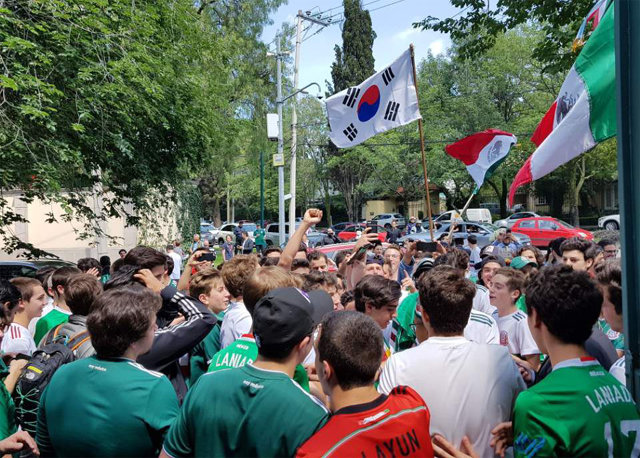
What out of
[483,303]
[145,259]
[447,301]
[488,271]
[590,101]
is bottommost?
[483,303]

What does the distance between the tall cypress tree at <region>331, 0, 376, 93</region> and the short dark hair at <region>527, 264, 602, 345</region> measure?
4725 centimetres

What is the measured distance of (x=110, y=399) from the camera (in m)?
2.48

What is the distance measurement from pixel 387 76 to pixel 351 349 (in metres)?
7.88

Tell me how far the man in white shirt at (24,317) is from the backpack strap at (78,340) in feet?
3.36

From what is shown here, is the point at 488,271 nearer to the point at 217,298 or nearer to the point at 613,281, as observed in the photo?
the point at 613,281

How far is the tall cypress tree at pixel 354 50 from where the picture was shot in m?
48.3

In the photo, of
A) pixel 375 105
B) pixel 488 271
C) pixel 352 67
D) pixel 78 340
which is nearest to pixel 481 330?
pixel 488 271

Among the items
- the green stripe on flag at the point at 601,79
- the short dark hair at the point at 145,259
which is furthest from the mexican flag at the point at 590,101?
the short dark hair at the point at 145,259

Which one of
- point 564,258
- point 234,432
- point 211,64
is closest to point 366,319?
point 234,432

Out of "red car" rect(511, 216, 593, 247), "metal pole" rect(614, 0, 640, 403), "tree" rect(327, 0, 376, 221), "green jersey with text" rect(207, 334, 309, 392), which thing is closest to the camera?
"metal pole" rect(614, 0, 640, 403)

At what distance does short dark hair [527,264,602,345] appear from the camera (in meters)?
2.30

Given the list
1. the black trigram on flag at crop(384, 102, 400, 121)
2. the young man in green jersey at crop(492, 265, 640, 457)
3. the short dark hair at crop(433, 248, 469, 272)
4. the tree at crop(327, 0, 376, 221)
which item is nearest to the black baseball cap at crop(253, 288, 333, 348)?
the young man in green jersey at crop(492, 265, 640, 457)

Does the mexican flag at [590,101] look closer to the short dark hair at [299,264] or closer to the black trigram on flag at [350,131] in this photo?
the short dark hair at [299,264]

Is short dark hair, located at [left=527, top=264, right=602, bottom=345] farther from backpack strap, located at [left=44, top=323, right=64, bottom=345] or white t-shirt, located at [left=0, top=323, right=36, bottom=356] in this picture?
white t-shirt, located at [left=0, top=323, right=36, bottom=356]
